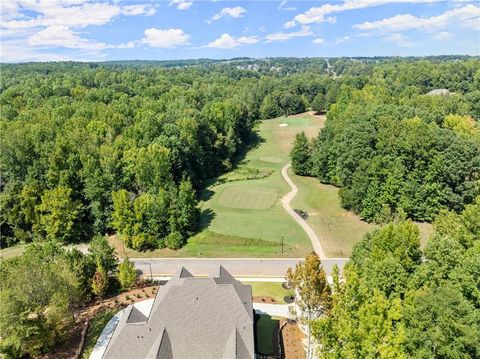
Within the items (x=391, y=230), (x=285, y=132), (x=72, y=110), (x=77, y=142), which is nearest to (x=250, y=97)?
(x=285, y=132)

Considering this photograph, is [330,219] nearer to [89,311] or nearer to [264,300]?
[264,300]

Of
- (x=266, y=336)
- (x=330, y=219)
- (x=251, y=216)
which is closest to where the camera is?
(x=266, y=336)

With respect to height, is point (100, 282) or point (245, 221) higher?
point (100, 282)

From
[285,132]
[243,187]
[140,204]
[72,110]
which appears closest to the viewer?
[140,204]

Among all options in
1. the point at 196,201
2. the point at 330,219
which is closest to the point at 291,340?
the point at 330,219

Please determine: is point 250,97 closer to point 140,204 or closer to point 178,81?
point 178,81

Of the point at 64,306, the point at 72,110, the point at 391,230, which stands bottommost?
the point at 64,306
